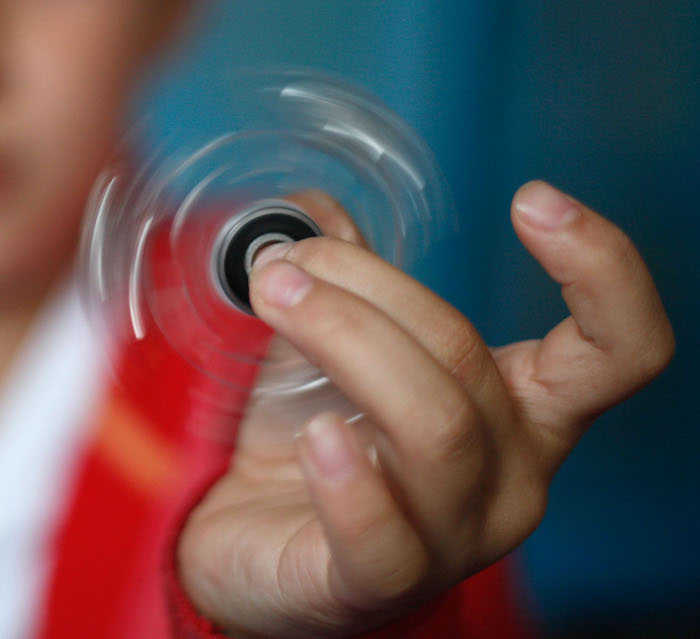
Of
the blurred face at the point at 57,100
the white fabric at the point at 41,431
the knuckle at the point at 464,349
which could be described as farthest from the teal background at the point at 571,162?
the knuckle at the point at 464,349

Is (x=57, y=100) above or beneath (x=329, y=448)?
above

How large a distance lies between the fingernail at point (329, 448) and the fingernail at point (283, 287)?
42mm

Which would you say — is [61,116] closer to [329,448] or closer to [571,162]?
[329,448]

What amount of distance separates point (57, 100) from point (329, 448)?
0.96ft

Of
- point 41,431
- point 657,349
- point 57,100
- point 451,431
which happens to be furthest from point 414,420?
point 41,431

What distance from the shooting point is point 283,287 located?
0.26m

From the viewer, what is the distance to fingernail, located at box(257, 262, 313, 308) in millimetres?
260

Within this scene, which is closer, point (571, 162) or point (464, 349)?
point (464, 349)

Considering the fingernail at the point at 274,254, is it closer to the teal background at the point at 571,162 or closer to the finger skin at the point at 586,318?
the finger skin at the point at 586,318

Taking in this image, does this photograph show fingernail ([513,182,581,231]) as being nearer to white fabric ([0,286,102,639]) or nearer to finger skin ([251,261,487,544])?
finger skin ([251,261,487,544])

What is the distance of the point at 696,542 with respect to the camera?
2.26 ft

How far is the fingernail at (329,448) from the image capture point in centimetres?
25

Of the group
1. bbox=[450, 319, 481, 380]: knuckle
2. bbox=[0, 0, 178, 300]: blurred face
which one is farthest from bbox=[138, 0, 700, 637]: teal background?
bbox=[450, 319, 481, 380]: knuckle

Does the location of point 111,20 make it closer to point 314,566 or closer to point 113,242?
point 113,242
